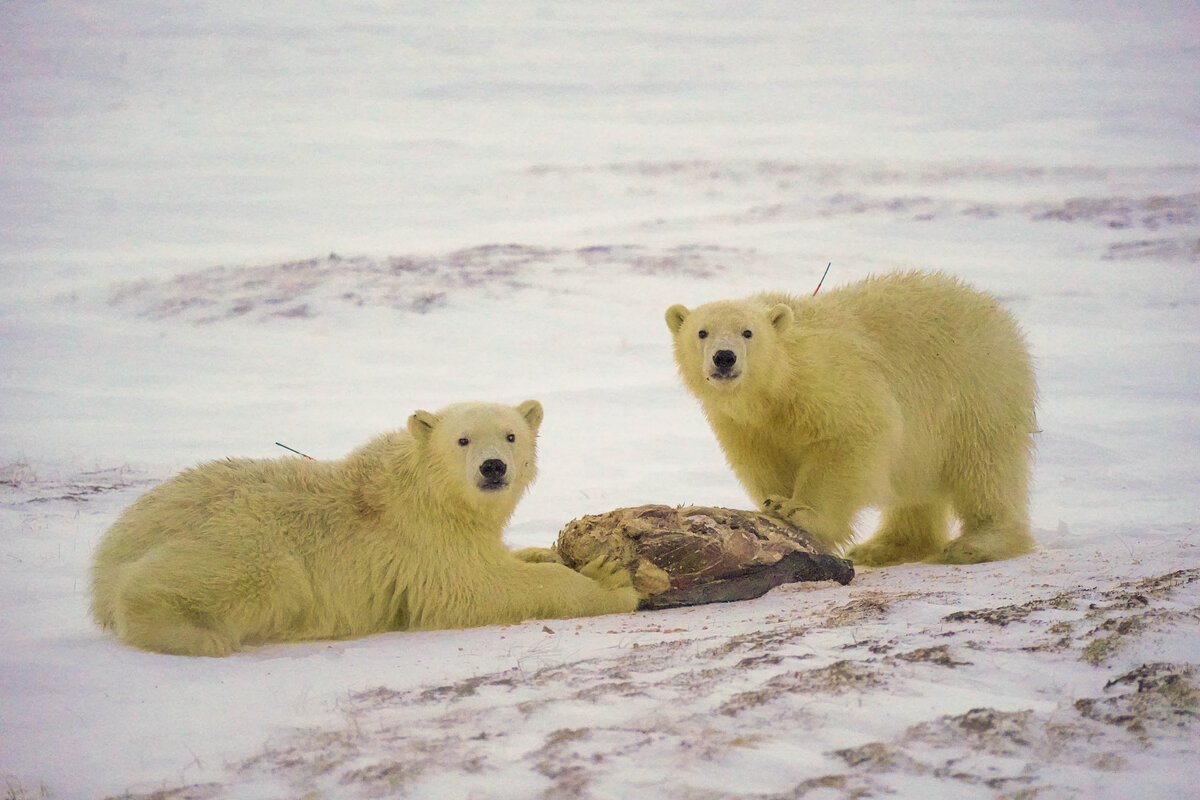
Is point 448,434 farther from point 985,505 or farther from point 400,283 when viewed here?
point 400,283

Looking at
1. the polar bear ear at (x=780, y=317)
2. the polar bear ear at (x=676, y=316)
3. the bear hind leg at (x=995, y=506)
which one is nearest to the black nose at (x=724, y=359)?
the polar bear ear at (x=780, y=317)

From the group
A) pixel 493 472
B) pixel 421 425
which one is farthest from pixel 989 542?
pixel 421 425

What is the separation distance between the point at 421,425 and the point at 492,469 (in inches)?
20.7

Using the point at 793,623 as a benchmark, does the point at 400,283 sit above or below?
above

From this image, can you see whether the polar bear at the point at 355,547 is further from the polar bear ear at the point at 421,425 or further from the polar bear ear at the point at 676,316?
the polar bear ear at the point at 676,316

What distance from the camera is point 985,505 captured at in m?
7.12

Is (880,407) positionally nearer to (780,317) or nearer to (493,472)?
(780,317)

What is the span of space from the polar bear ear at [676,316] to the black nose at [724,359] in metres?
0.57

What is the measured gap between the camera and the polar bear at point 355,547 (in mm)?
5164

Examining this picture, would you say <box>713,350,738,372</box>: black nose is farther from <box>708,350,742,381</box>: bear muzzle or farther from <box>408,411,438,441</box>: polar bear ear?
<box>408,411,438,441</box>: polar bear ear

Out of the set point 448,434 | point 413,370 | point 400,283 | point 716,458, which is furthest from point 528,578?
point 400,283

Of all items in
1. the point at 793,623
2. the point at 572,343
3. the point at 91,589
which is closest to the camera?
the point at 793,623

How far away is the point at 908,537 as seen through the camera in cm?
764

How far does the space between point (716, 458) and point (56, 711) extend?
7.54m
